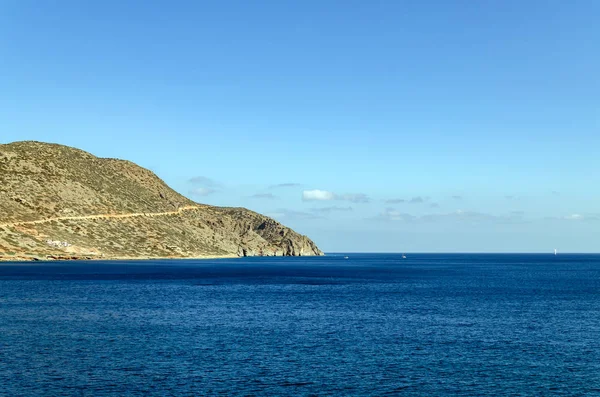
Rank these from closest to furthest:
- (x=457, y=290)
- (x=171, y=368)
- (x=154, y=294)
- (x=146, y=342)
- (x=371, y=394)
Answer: (x=371, y=394)
(x=171, y=368)
(x=146, y=342)
(x=154, y=294)
(x=457, y=290)

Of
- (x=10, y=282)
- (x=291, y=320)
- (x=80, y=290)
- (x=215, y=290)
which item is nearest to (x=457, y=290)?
(x=215, y=290)

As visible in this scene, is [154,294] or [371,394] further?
[154,294]

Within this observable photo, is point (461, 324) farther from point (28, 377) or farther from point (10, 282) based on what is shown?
point (10, 282)

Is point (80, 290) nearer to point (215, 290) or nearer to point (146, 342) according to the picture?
point (215, 290)

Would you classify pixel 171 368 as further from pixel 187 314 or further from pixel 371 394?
pixel 187 314

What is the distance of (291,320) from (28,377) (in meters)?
36.7

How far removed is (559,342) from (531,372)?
16.0m

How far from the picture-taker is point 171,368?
4625cm

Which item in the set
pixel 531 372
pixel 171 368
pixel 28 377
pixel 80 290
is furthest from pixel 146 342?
pixel 80 290

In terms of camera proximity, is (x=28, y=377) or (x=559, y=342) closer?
(x=28, y=377)

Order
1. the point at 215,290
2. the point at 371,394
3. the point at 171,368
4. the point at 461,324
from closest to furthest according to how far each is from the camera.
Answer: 1. the point at 371,394
2. the point at 171,368
3. the point at 461,324
4. the point at 215,290

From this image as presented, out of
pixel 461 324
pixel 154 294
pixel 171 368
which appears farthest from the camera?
pixel 154 294

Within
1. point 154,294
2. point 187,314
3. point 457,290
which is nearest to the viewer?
point 187,314

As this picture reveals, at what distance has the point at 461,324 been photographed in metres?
72.2
